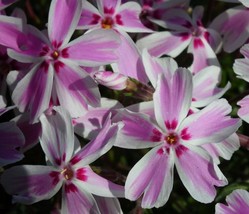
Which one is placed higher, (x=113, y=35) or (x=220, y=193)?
(x=113, y=35)

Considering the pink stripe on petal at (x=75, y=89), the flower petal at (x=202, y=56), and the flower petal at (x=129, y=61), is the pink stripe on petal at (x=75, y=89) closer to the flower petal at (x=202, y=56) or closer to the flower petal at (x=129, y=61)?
the flower petal at (x=129, y=61)

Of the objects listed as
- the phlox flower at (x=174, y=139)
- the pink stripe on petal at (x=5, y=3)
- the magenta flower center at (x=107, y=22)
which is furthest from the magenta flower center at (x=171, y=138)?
the pink stripe on petal at (x=5, y=3)

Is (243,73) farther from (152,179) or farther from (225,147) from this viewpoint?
(152,179)

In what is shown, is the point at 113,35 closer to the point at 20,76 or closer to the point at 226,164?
the point at 20,76

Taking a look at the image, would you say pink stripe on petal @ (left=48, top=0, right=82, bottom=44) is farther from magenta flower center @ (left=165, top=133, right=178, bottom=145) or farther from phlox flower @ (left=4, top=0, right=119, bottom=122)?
magenta flower center @ (left=165, top=133, right=178, bottom=145)

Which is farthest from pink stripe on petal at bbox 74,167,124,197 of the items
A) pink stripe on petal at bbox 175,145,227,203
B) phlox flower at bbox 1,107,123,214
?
pink stripe on petal at bbox 175,145,227,203

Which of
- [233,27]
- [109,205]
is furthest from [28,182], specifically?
[233,27]

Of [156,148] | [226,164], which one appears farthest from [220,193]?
[156,148]
